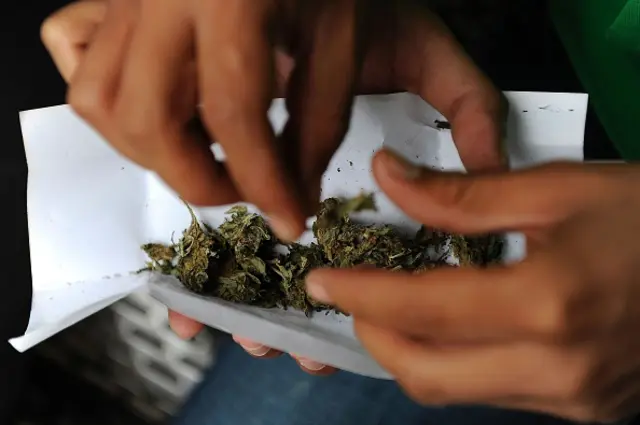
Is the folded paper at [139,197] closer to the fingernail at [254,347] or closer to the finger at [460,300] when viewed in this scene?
the fingernail at [254,347]

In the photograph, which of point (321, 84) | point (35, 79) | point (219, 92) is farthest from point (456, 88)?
point (35, 79)

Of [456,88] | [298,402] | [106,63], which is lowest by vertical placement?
[298,402]

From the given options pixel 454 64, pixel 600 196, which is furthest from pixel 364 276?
pixel 454 64

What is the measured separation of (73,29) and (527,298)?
1.81 ft

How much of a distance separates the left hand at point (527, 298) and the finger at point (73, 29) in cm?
41

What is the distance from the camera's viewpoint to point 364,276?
0.47 metres

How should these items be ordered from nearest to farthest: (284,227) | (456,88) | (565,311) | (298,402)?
(565,311)
(284,227)
(456,88)
(298,402)

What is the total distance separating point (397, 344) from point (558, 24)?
652 mm

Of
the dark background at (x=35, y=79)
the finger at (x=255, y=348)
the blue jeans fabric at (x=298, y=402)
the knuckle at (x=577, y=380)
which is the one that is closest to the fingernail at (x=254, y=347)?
the finger at (x=255, y=348)

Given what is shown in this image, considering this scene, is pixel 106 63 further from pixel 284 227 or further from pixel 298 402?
pixel 298 402

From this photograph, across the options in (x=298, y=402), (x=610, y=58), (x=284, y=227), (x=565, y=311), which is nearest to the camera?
(x=565, y=311)

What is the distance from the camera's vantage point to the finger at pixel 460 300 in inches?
15.9

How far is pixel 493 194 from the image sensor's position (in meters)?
0.45

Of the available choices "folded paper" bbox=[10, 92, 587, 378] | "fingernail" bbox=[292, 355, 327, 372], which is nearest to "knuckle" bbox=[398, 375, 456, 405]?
"folded paper" bbox=[10, 92, 587, 378]
